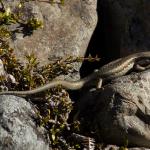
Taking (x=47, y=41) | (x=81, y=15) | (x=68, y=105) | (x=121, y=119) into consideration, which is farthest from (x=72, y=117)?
(x=81, y=15)

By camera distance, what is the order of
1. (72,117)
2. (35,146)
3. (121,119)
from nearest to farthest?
(35,146) → (121,119) → (72,117)

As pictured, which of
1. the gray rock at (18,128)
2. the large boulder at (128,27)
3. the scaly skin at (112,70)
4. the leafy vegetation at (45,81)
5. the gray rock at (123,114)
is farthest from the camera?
the large boulder at (128,27)

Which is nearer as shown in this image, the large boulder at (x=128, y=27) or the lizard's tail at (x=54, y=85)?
the lizard's tail at (x=54, y=85)

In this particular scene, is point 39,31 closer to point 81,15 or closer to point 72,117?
point 81,15

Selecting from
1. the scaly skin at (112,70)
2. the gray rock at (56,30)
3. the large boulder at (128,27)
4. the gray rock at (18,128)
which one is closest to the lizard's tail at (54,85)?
the scaly skin at (112,70)

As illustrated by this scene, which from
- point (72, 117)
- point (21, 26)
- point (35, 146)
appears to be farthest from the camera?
point (21, 26)

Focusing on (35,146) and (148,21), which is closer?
(35,146)

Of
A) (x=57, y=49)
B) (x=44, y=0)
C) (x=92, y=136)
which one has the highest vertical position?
(x=44, y=0)

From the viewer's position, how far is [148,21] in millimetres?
10852

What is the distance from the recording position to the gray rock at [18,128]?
7.84 m

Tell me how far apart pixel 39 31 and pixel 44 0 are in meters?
0.69

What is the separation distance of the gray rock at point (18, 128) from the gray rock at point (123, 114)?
96 cm

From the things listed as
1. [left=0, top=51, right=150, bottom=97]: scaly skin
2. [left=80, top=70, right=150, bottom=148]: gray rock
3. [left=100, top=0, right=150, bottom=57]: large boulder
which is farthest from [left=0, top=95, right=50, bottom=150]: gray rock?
[left=100, top=0, right=150, bottom=57]: large boulder

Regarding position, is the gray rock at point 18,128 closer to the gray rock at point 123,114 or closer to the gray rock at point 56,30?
the gray rock at point 123,114
